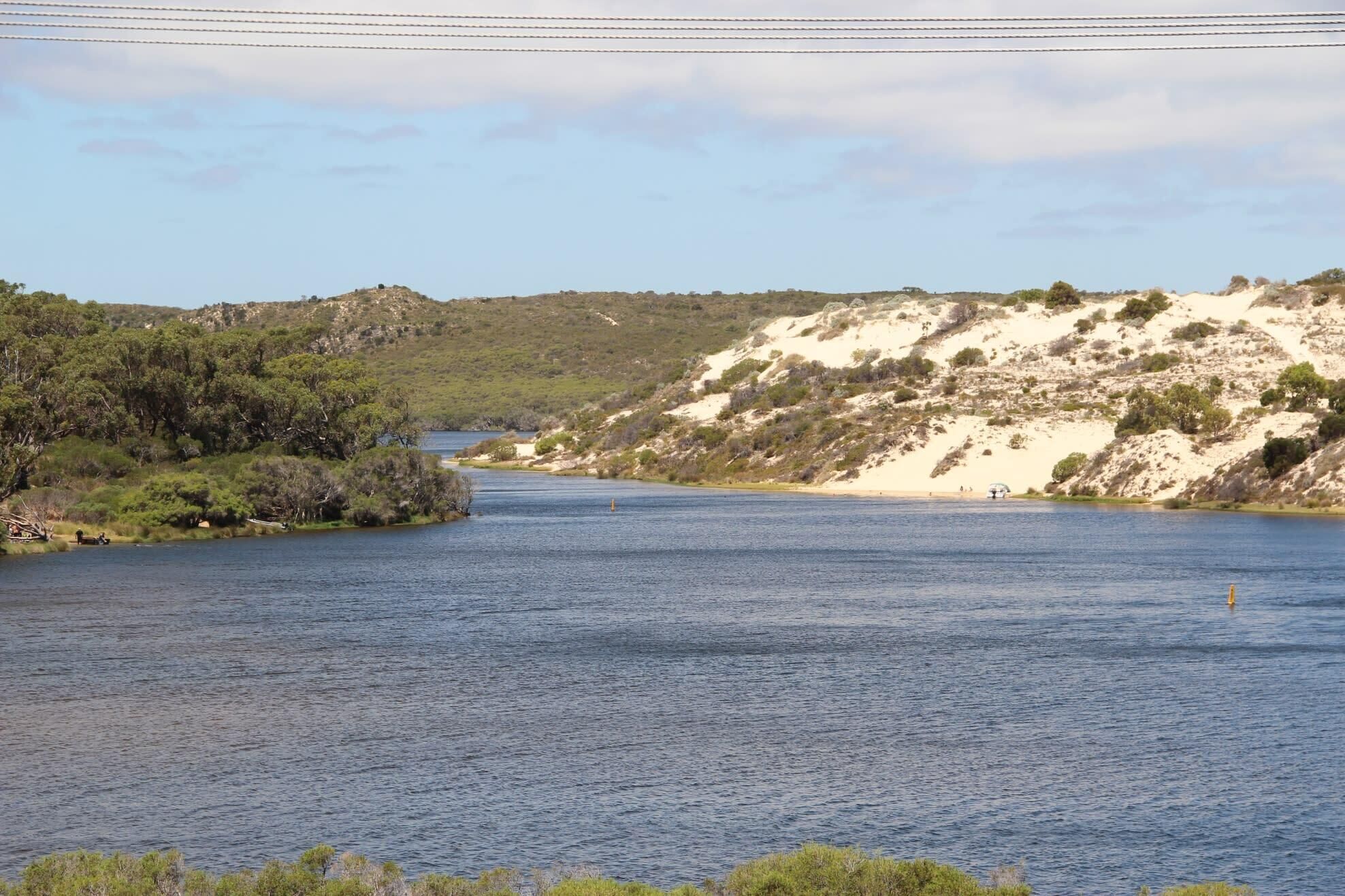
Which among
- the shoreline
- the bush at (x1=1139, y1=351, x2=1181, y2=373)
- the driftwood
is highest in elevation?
the bush at (x1=1139, y1=351, x2=1181, y2=373)

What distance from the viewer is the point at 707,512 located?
111m

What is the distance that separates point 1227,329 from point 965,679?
120 meters

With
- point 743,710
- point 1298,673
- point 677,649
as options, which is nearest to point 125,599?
point 677,649

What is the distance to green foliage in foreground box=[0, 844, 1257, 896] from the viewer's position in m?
22.4

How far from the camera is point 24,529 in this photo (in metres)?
81.7

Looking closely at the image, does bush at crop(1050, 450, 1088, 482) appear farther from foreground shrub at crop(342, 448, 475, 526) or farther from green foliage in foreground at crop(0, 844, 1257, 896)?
green foliage in foreground at crop(0, 844, 1257, 896)

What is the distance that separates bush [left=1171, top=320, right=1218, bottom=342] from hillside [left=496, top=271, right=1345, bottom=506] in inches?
8.0

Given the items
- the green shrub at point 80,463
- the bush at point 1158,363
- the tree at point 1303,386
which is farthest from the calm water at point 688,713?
the bush at point 1158,363

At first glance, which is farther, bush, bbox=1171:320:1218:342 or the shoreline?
bush, bbox=1171:320:1218:342

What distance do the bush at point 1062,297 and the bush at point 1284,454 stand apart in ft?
209

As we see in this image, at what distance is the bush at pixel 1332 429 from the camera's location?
106 metres

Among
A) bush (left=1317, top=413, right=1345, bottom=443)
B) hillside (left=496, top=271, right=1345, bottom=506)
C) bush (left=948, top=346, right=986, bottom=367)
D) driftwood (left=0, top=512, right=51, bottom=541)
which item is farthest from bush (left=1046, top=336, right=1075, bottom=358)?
driftwood (left=0, top=512, right=51, bottom=541)

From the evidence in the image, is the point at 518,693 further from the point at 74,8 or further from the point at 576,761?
the point at 74,8

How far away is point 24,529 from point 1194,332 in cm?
11293
